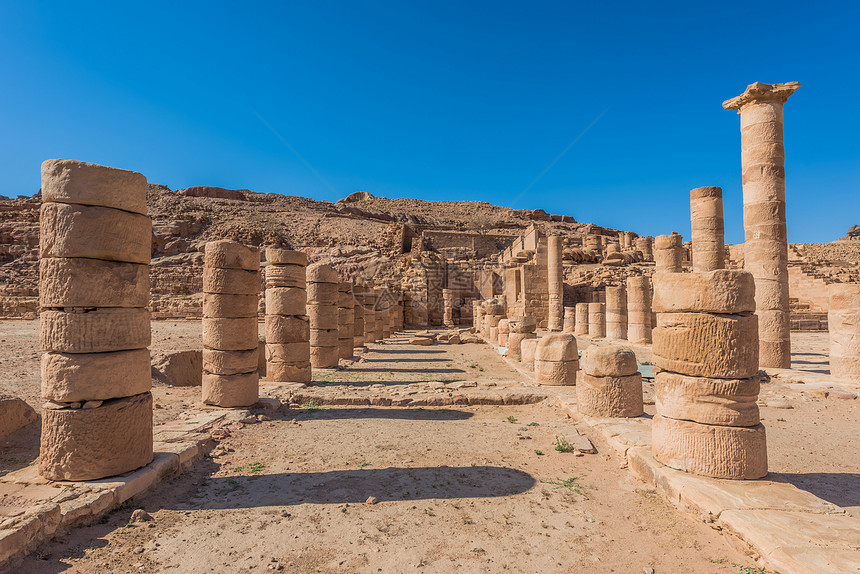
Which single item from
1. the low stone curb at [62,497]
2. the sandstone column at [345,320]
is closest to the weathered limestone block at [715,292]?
the low stone curb at [62,497]

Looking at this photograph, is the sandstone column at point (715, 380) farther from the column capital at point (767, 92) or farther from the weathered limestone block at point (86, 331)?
the column capital at point (767, 92)

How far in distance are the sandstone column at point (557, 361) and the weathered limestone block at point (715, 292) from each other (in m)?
5.29

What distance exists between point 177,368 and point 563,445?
30.3ft

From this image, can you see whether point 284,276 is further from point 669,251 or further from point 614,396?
point 669,251

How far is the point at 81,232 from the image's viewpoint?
4.47m

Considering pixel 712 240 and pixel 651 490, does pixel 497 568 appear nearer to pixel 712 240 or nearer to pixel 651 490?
pixel 651 490

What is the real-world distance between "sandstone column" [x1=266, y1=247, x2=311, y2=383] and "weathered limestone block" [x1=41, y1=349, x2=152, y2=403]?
5.15 m

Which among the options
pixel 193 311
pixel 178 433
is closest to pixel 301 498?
pixel 178 433

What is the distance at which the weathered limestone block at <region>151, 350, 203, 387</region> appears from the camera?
10336 millimetres

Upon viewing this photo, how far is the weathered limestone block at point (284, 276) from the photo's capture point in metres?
9.87

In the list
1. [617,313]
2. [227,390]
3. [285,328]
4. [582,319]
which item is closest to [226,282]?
[227,390]

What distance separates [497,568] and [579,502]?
1.48m

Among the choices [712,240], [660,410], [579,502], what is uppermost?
[712,240]

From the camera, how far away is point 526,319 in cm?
1423
